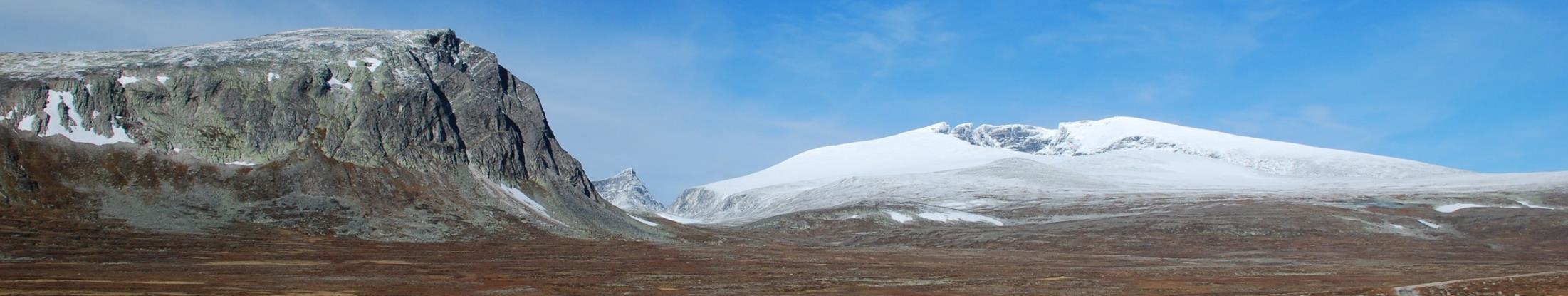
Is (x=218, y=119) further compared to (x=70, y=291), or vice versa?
(x=218, y=119)

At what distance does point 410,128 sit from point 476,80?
32.4m

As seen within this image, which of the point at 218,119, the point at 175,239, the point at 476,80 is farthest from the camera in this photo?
the point at 476,80

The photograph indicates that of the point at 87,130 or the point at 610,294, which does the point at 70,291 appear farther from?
the point at 87,130

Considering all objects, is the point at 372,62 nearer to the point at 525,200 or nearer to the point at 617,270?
the point at 525,200

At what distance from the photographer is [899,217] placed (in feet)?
591

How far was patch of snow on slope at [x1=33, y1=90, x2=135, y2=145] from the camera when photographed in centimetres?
11806

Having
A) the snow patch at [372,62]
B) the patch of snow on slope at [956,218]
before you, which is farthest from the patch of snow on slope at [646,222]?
the patch of snow on slope at [956,218]

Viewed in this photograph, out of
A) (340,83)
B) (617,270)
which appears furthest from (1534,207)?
(340,83)

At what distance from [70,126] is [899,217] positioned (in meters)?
119

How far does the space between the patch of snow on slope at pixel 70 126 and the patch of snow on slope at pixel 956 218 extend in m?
118

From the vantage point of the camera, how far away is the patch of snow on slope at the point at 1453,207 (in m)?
172

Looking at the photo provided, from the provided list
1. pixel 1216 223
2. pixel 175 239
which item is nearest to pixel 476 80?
pixel 175 239

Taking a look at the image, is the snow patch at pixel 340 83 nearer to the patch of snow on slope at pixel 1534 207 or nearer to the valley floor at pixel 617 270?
the valley floor at pixel 617 270

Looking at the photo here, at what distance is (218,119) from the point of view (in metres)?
133
